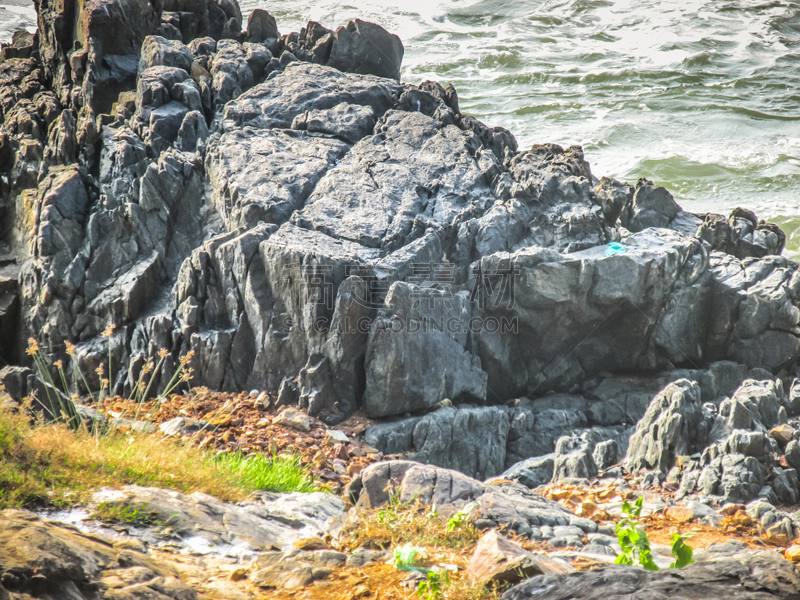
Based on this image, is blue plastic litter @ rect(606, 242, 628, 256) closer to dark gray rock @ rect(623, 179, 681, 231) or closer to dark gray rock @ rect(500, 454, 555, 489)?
dark gray rock @ rect(623, 179, 681, 231)

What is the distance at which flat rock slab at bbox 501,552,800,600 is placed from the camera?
2666mm

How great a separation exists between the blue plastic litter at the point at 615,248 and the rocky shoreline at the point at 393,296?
0.18m

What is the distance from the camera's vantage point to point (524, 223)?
11.7 m

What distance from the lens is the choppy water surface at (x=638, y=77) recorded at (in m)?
26.9

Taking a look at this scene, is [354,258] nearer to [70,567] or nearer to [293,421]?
[293,421]

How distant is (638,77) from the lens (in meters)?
33.6

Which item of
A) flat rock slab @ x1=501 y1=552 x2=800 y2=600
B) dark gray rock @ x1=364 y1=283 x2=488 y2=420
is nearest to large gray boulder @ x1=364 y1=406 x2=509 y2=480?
dark gray rock @ x1=364 y1=283 x2=488 y2=420

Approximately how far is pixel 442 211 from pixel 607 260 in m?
3.31

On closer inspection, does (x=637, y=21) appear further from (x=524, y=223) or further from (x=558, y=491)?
(x=558, y=491)

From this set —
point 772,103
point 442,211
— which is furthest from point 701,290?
point 772,103

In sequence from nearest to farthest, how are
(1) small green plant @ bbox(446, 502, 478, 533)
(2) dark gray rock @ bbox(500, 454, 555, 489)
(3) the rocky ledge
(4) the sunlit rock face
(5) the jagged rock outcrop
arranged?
(3) the rocky ledge < (1) small green plant @ bbox(446, 502, 478, 533) < (2) dark gray rock @ bbox(500, 454, 555, 489) < (5) the jagged rock outcrop < (4) the sunlit rock face

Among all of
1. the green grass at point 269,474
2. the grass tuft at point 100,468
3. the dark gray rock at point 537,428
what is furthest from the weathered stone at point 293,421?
the dark gray rock at point 537,428

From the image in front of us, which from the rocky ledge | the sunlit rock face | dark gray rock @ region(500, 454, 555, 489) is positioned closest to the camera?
the rocky ledge

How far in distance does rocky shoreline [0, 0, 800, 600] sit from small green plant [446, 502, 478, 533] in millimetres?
1674
